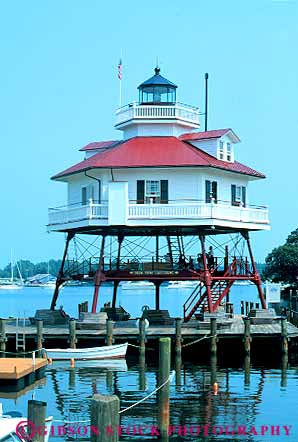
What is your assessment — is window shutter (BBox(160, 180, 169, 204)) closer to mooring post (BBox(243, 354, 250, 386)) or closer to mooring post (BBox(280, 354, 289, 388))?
mooring post (BBox(243, 354, 250, 386))

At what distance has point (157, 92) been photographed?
51.9 meters

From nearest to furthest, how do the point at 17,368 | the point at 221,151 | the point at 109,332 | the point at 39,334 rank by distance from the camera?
the point at 17,368
the point at 109,332
the point at 39,334
the point at 221,151

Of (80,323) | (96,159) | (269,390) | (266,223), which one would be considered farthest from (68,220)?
(269,390)

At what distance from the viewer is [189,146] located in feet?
165

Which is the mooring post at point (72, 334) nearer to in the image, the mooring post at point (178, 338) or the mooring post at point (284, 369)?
the mooring post at point (178, 338)

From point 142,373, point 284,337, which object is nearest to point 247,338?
point 284,337

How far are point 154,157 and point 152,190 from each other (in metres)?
1.89

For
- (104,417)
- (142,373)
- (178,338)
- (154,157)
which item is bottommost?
(142,373)

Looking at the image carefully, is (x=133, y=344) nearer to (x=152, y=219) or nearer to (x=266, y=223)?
(x=152, y=219)

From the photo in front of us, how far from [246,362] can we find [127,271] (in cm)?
880

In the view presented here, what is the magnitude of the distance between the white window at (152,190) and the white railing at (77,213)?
242 centimetres

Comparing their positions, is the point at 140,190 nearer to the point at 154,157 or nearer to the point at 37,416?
the point at 154,157

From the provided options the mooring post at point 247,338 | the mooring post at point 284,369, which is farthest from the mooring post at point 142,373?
the mooring post at point 284,369

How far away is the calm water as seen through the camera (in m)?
28.7
